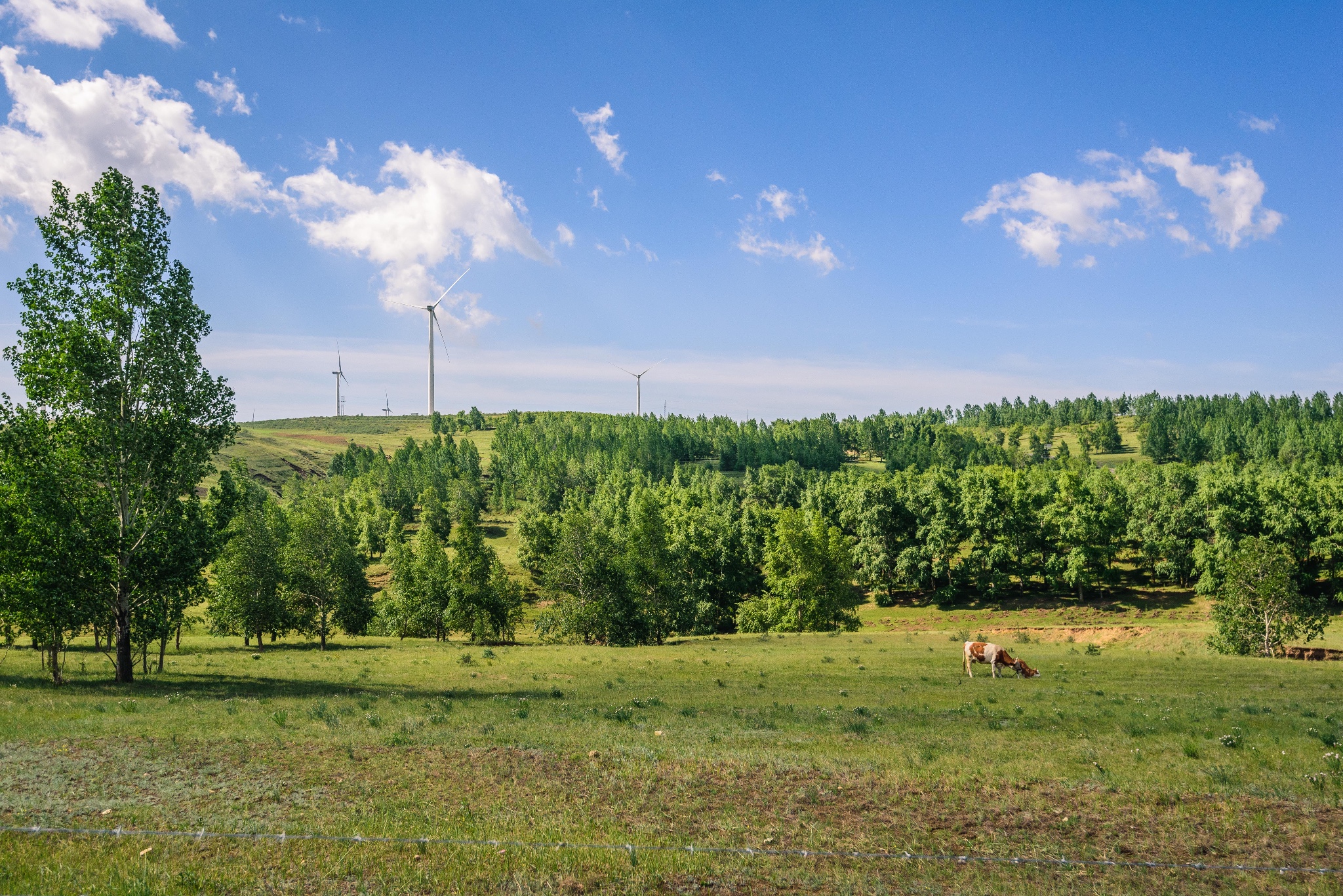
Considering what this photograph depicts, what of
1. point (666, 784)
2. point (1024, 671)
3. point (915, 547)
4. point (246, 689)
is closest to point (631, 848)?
point (666, 784)

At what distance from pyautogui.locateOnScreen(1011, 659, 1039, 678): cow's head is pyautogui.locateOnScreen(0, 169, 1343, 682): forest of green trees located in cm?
2098

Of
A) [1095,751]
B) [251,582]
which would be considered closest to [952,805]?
[1095,751]

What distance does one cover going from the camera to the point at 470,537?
262 feet

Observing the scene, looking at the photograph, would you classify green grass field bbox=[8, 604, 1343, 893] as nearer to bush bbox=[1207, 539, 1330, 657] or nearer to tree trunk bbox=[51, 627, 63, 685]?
tree trunk bbox=[51, 627, 63, 685]

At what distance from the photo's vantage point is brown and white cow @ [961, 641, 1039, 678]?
125ft

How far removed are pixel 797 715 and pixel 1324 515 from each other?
109640mm

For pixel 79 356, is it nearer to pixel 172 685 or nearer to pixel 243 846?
pixel 172 685

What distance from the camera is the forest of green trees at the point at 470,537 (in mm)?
31875

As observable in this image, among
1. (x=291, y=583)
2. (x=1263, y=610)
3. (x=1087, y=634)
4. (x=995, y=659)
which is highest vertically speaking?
(x=1263, y=610)

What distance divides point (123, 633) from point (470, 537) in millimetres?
47067

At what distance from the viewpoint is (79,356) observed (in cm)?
3172

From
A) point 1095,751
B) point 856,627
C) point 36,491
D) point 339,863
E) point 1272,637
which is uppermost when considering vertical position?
point 36,491

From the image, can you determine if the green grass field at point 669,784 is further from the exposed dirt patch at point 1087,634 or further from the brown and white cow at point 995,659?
the exposed dirt patch at point 1087,634

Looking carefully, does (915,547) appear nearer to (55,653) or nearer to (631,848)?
(55,653)
